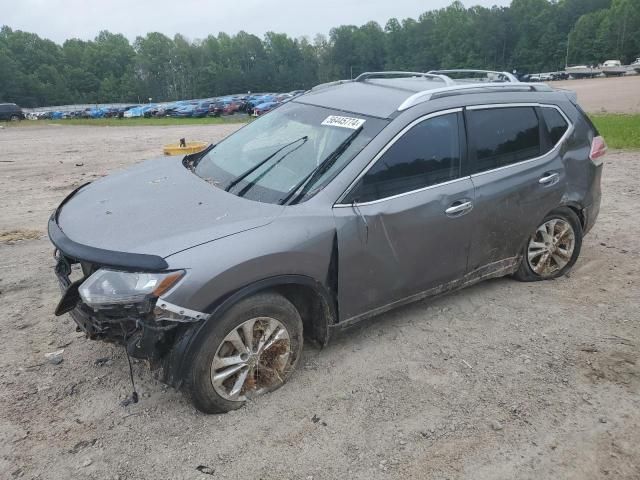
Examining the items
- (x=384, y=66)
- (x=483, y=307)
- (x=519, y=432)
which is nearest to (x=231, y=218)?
(x=519, y=432)

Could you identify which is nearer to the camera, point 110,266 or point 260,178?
point 110,266

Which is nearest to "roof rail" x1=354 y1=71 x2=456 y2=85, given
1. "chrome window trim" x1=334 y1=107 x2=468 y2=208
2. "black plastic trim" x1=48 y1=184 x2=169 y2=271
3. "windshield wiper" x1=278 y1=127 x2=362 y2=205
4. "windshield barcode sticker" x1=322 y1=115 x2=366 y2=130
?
"chrome window trim" x1=334 y1=107 x2=468 y2=208

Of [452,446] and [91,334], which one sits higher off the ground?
[91,334]

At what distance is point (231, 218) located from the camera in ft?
10.4

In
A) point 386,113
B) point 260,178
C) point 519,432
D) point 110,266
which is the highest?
point 386,113

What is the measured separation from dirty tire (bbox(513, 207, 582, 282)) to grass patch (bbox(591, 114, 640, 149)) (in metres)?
8.13

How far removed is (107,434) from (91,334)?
561mm

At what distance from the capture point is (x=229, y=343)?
10.1ft

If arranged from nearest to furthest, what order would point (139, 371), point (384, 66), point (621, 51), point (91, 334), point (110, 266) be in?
point (110, 266), point (91, 334), point (139, 371), point (621, 51), point (384, 66)

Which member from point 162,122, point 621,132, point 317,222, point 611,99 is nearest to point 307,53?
point 162,122

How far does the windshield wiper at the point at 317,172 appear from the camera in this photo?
3.40 metres

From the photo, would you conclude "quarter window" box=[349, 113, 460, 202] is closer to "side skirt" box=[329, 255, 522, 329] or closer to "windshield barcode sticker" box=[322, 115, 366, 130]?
"windshield barcode sticker" box=[322, 115, 366, 130]

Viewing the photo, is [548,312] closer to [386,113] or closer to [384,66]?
[386,113]

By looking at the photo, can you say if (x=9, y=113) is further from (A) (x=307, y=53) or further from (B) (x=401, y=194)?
(A) (x=307, y=53)
